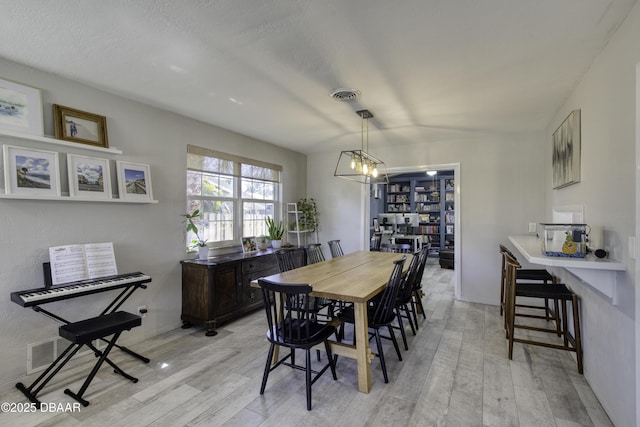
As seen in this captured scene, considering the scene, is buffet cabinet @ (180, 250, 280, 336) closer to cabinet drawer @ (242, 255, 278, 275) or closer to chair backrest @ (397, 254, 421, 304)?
cabinet drawer @ (242, 255, 278, 275)

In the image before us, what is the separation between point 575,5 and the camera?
167 cm

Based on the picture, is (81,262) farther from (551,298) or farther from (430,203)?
(430,203)

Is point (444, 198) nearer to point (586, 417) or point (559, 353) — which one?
point (559, 353)

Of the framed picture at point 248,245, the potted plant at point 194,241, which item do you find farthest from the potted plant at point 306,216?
the potted plant at point 194,241

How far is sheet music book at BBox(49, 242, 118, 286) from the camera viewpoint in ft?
8.14

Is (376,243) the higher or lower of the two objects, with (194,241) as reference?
lower

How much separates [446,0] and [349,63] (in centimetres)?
82

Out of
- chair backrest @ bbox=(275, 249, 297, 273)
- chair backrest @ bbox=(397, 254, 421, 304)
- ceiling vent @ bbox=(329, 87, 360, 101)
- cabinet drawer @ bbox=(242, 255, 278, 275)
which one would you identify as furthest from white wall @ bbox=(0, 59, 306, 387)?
chair backrest @ bbox=(397, 254, 421, 304)

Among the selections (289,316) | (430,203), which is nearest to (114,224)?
(289,316)

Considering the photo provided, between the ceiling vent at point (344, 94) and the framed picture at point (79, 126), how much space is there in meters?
2.20

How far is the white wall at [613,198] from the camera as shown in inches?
67.3

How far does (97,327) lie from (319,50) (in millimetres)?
2632

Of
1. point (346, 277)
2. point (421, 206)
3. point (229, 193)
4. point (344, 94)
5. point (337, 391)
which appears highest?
point (344, 94)

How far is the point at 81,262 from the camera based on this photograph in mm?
2609
